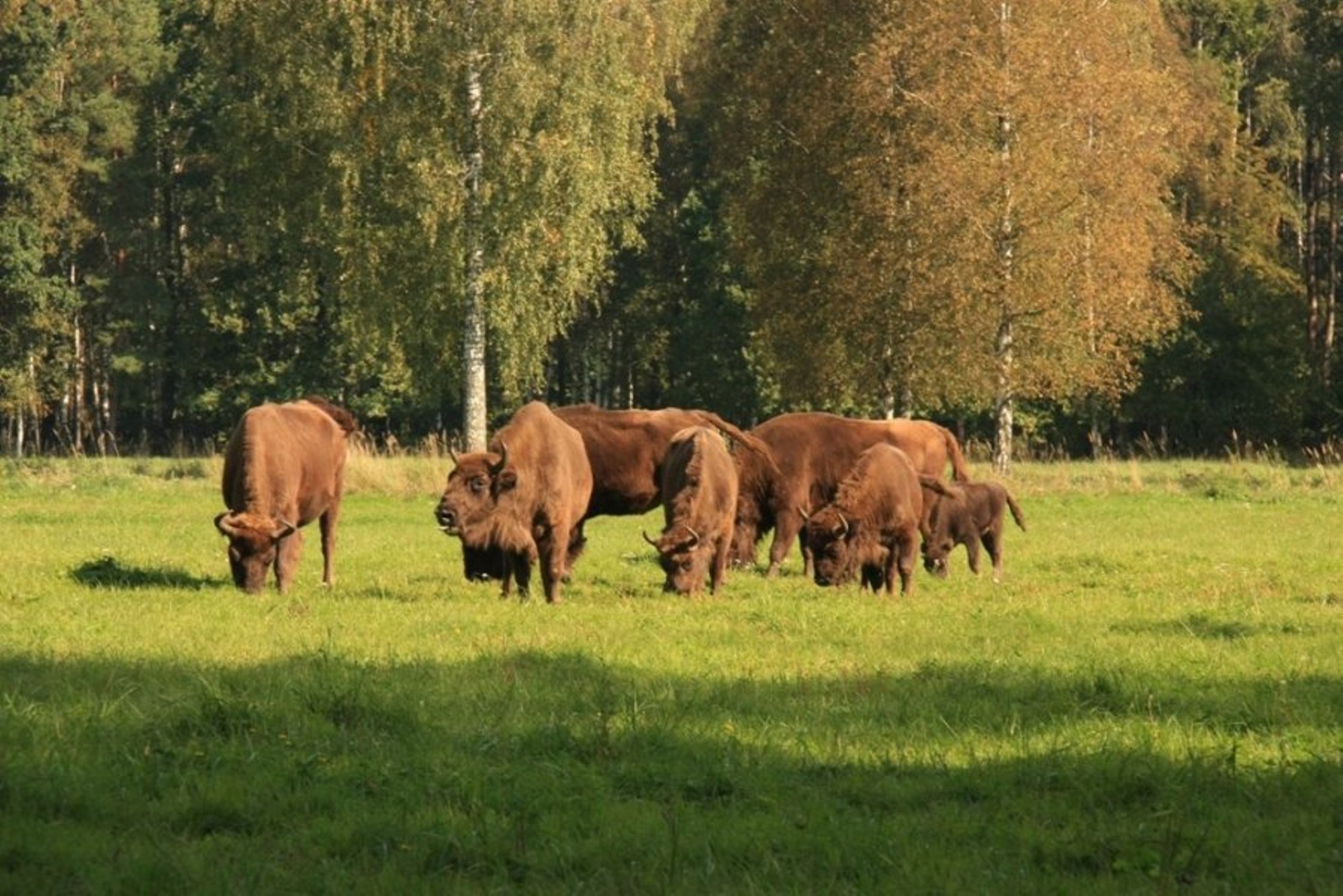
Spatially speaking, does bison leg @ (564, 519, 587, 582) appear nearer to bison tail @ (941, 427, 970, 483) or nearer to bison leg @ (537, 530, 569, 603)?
bison leg @ (537, 530, 569, 603)

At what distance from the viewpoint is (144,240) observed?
74562mm

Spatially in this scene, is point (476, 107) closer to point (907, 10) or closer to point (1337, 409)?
point (907, 10)

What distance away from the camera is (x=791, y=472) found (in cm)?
2392

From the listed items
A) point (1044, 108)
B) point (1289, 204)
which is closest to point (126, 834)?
point (1044, 108)

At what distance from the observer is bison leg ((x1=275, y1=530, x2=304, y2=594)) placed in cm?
1891

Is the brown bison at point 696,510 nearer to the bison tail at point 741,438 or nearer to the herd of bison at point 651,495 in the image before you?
the herd of bison at point 651,495

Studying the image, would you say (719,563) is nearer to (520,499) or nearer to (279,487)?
(520,499)

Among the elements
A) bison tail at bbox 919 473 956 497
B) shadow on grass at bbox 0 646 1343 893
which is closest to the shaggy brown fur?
bison tail at bbox 919 473 956 497

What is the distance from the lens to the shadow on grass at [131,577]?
1881 centimetres

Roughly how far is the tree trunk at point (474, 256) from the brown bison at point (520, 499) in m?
23.2

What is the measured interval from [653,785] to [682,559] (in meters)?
9.54

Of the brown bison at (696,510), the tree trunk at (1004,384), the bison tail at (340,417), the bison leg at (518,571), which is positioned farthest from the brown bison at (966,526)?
the tree trunk at (1004,384)

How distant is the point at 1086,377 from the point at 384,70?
1784 cm

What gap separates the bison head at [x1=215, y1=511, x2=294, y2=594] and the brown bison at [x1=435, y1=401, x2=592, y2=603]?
159 centimetres
